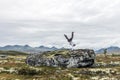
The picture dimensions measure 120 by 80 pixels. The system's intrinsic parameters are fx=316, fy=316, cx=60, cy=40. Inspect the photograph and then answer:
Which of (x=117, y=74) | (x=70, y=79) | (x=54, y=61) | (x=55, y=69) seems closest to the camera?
(x=70, y=79)

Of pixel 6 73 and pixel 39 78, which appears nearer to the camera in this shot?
pixel 39 78

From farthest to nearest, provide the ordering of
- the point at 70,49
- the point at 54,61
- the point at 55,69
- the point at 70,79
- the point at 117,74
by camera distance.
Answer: the point at 70,49
the point at 54,61
the point at 55,69
the point at 117,74
the point at 70,79

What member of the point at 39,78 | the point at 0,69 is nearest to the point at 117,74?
the point at 39,78

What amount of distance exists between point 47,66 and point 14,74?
11.1 meters

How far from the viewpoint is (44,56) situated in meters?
76.6

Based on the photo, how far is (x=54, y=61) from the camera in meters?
74.1

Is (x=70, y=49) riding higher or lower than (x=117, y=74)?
higher

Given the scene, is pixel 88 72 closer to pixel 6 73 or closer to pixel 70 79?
pixel 70 79

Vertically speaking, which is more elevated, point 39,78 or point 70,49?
point 70,49

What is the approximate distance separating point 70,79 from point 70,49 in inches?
929

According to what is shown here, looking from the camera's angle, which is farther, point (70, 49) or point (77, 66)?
point (70, 49)

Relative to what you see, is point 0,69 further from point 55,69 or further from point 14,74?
point 55,69

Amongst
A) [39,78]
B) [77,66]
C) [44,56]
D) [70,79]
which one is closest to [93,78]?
[70,79]

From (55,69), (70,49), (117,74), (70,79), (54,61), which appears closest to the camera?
(70,79)
